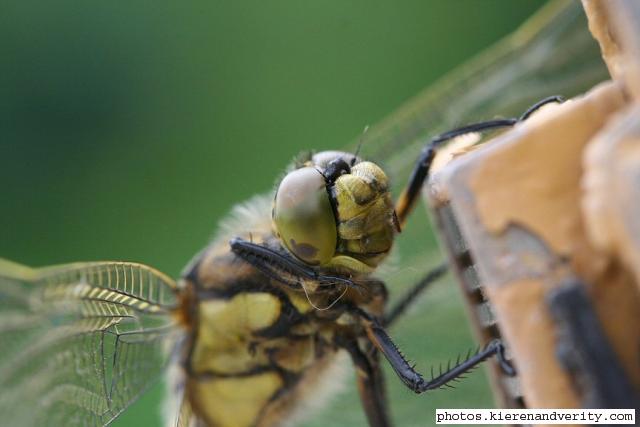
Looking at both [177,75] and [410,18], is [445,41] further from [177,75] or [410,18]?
[177,75]

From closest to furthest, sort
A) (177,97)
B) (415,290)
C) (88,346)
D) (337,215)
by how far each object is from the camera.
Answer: (337,215), (88,346), (415,290), (177,97)

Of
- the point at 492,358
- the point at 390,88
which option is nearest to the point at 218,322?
the point at 492,358

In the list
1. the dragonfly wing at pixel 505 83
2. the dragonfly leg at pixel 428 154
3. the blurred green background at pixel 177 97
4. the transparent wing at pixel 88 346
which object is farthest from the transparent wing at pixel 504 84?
the blurred green background at pixel 177 97

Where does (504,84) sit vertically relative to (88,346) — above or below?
above

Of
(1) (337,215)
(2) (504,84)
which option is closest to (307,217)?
(1) (337,215)

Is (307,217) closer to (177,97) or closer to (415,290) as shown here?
(415,290)

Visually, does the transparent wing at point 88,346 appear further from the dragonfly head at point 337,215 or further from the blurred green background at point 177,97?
the blurred green background at point 177,97
